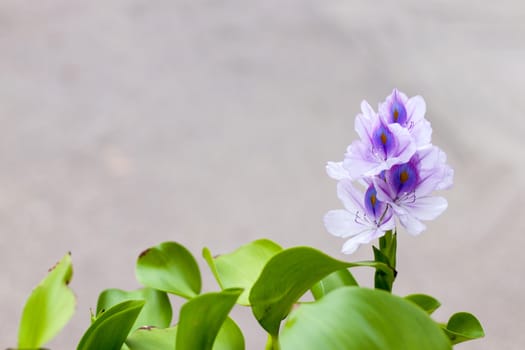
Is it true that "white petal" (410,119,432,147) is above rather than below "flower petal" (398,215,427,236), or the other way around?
above

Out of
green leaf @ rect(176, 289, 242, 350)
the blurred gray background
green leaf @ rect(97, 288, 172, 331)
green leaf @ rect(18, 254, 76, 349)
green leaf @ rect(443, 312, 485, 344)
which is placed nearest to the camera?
green leaf @ rect(18, 254, 76, 349)

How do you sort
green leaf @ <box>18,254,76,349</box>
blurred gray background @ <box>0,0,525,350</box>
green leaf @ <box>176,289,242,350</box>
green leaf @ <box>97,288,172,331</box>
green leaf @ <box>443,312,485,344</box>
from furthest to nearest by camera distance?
blurred gray background @ <box>0,0,525,350</box>
green leaf @ <box>97,288,172,331</box>
green leaf @ <box>443,312,485,344</box>
green leaf @ <box>176,289,242,350</box>
green leaf @ <box>18,254,76,349</box>

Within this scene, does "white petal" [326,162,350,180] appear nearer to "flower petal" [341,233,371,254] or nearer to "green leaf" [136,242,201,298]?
"flower petal" [341,233,371,254]

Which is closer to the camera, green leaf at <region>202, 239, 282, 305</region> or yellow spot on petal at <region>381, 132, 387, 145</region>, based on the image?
yellow spot on petal at <region>381, 132, 387, 145</region>

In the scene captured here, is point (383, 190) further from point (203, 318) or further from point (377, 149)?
point (203, 318)

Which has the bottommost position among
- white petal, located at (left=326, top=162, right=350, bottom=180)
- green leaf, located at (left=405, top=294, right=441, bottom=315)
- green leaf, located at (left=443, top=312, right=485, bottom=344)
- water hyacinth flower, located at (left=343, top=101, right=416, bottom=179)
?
green leaf, located at (left=443, top=312, right=485, bottom=344)

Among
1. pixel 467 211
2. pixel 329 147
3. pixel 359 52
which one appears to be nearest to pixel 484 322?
pixel 467 211

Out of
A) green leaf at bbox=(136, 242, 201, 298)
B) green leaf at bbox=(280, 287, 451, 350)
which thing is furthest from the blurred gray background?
green leaf at bbox=(280, 287, 451, 350)
